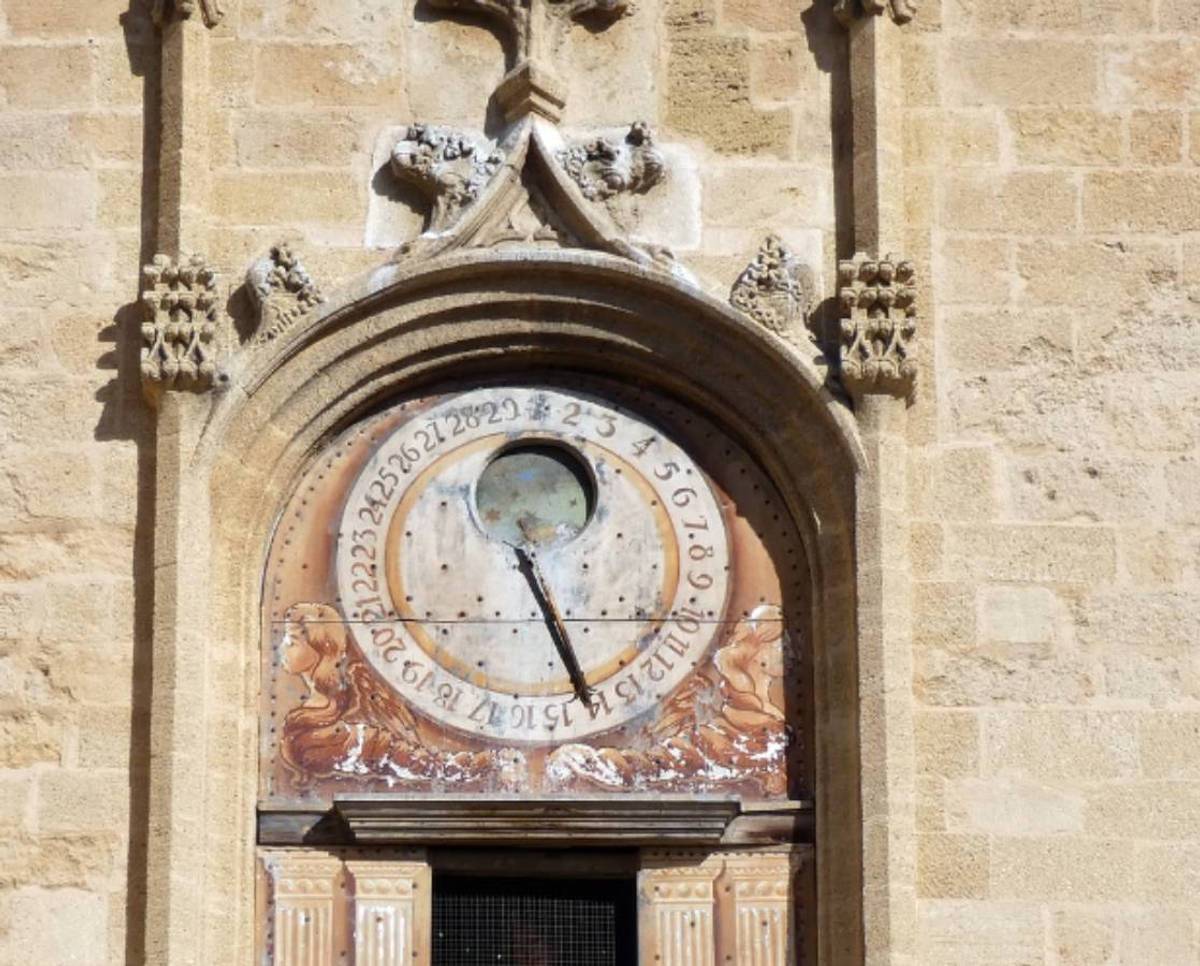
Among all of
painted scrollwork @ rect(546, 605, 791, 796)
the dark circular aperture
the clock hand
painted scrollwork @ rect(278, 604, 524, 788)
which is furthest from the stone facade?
the clock hand

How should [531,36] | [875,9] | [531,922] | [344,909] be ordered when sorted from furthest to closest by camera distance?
[531,36] < [875,9] < [531,922] < [344,909]

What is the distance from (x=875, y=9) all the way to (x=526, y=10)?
1.34m

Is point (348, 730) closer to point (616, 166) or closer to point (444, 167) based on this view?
point (444, 167)

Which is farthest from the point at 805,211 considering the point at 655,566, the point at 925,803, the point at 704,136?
the point at 925,803

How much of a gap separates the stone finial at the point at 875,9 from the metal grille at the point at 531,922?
3432mm

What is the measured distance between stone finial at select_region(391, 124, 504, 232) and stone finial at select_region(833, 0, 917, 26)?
1.44 metres

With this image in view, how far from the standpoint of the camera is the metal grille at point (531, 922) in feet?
45.6

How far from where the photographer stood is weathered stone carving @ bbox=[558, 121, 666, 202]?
1437 cm

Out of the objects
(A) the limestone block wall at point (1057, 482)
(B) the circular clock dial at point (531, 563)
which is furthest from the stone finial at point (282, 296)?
(A) the limestone block wall at point (1057, 482)

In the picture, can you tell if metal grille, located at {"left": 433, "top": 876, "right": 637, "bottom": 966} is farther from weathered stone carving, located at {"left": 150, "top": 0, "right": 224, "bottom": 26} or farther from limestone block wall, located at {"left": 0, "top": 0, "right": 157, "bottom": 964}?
weathered stone carving, located at {"left": 150, "top": 0, "right": 224, "bottom": 26}

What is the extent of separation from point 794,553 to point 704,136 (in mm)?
1638

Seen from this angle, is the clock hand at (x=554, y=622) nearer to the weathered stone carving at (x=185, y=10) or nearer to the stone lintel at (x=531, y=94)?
the stone lintel at (x=531, y=94)

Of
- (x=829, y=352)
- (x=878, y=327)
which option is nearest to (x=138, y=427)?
(x=829, y=352)

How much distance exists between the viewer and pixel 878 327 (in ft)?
45.9
